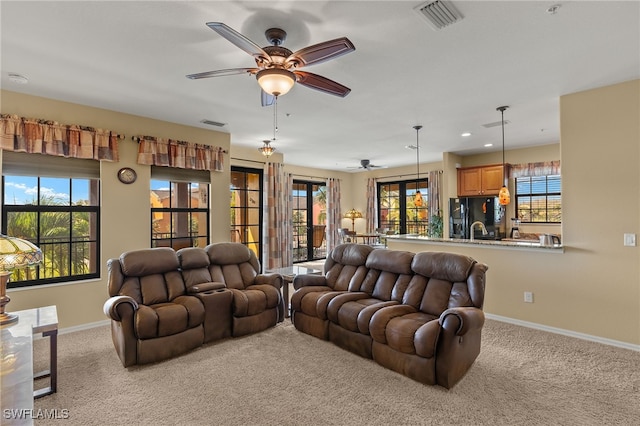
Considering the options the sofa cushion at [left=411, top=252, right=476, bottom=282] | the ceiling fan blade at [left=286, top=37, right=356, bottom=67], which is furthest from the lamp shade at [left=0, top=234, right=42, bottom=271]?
the sofa cushion at [left=411, top=252, right=476, bottom=282]

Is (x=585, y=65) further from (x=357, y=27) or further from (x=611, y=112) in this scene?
(x=357, y=27)

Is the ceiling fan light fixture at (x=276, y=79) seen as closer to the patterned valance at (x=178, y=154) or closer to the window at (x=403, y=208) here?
the patterned valance at (x=178, y=154)

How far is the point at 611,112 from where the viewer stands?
11.7ft

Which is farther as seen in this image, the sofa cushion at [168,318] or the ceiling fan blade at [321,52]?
the sofa cushion at [168,318]

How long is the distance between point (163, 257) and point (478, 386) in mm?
3345

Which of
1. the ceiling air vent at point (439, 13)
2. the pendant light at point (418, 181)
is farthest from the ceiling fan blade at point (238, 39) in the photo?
the pendant light at point (418, 181)

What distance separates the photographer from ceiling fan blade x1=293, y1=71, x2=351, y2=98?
2.50 metres

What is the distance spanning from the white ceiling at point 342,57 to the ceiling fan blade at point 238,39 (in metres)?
0.28

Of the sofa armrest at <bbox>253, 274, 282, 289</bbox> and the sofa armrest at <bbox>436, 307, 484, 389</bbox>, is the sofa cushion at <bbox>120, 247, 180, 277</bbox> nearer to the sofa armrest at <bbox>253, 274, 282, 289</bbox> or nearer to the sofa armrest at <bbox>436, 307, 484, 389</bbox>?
the sofa armrest at <bbox>253, 274, 282, 289</bbox>

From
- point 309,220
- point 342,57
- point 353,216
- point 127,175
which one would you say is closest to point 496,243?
point 342,57

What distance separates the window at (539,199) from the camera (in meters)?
6.34

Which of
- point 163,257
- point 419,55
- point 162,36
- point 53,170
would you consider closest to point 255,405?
point 163,257

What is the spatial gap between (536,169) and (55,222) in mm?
7911

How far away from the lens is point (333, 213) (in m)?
9.70
